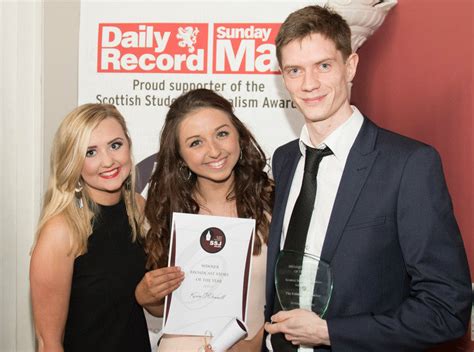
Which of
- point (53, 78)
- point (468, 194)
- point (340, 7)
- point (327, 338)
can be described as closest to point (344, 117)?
point (468, 194)

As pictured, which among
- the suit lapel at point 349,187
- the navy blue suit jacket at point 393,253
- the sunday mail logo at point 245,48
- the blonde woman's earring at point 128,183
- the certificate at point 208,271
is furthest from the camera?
the sunday mail logo at point 245,48

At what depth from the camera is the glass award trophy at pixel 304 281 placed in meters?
2.03

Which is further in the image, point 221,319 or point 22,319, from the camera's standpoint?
point 22,319

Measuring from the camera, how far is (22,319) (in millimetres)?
4004

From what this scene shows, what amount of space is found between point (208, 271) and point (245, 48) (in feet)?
5.60

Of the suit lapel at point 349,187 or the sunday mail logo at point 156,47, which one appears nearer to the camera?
the suit lapel at point 349,187

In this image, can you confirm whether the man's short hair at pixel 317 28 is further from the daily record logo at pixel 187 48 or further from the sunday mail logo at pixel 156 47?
the sunday mail logo at pixel 156 47

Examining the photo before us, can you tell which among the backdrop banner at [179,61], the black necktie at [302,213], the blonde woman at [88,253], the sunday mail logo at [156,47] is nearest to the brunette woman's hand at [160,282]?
the blonde woman at [88,253]

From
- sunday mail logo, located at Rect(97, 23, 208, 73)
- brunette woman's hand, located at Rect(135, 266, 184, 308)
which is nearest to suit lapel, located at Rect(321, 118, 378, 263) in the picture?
brunette woman's hand, located at Rect(135, 266, 184, 308)

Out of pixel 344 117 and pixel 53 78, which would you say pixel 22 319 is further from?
pixel 344 117

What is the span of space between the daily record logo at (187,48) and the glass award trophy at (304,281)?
195 centimetres

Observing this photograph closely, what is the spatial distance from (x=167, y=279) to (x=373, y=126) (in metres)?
1.03

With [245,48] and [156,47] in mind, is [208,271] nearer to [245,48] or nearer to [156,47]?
[245,48]

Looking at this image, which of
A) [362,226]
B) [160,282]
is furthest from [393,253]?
[160,282]
